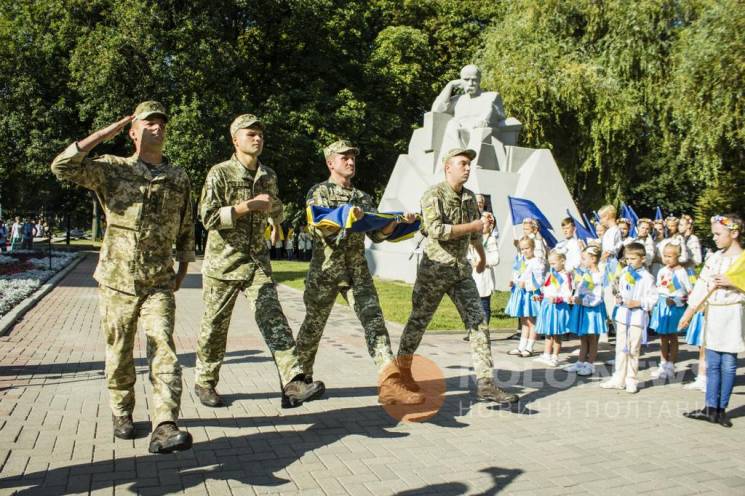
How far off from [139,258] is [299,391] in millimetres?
1508

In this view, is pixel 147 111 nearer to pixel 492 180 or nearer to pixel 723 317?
pixel 723 317

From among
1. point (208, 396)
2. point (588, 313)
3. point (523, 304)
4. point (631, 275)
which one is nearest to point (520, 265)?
point (523, 304)

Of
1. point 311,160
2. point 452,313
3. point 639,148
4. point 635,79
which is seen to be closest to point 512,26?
point 635,79

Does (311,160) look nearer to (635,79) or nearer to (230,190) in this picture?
(635,79)

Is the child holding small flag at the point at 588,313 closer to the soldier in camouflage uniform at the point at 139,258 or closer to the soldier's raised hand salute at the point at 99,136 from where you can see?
the soldier in camouflage uniform at the point at 139,258

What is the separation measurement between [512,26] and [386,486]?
80.7 ft

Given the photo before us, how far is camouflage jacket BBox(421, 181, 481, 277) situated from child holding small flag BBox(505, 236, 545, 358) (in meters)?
3.07

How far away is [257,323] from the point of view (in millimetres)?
4941

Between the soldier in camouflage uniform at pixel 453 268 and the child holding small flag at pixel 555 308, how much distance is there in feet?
7.49

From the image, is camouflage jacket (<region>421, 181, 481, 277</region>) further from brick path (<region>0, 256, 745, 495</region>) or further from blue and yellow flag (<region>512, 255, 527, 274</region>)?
blue and yellow flag (<region>512, 255, 527, 274</region>)

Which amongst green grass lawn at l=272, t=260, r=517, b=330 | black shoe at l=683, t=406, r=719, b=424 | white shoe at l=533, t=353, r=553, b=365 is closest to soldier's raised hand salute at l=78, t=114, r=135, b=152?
black shoe at l=683, t=406, r=719, b=424

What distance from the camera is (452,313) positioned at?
1191 cm

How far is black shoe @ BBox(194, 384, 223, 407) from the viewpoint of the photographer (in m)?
5.48

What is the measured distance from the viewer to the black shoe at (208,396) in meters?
5.48
